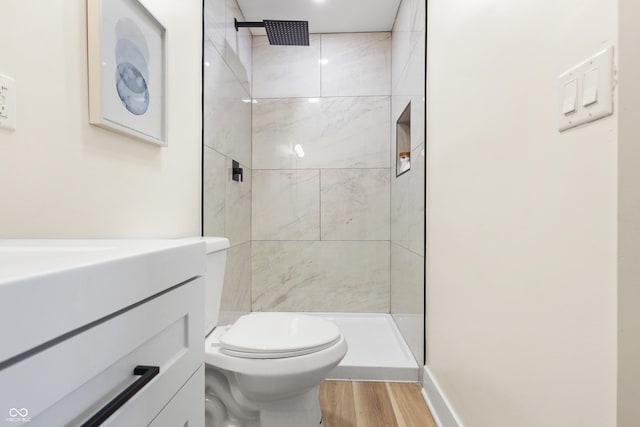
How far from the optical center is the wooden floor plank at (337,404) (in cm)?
148

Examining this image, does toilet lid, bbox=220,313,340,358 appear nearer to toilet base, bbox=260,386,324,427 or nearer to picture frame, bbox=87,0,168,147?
toilet base, bbox=260,386,324,427

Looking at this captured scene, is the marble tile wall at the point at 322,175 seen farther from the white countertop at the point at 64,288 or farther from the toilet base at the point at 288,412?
the white countertop at the point at 64,288

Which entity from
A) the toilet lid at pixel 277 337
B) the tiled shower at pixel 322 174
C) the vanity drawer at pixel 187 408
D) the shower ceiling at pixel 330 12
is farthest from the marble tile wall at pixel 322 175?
the vanity drawer at pixel 187 408

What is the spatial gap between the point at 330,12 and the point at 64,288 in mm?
2577

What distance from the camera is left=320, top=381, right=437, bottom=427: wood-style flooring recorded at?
1.48 m

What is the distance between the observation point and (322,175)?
274cm

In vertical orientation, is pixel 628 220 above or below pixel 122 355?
above

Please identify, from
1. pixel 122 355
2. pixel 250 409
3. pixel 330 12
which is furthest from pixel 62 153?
pixel 330 12

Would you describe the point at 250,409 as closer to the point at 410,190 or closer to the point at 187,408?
the point at 187,408

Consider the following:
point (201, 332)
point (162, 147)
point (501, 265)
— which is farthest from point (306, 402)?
point (162, 147)

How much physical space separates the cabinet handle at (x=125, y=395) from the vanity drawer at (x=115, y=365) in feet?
0.04

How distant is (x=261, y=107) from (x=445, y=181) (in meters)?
1.81

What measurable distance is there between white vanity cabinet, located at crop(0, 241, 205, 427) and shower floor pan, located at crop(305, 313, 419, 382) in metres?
1.29

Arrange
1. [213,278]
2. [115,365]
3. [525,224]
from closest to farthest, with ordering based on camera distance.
Answer: [115,365], [525,224], [213,278]
